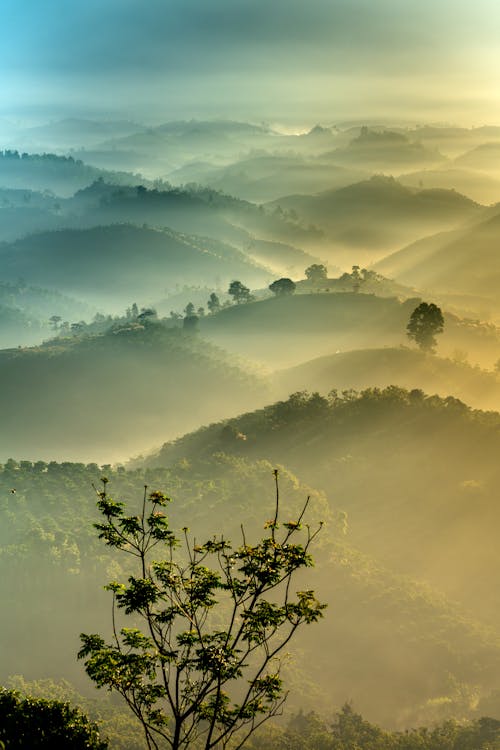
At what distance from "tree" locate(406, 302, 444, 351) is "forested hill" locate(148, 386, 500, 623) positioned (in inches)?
2133

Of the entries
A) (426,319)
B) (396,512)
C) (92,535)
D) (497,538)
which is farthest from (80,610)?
(426,319)

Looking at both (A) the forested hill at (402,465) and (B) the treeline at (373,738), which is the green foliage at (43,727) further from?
(A) the forested hill at (402,465)

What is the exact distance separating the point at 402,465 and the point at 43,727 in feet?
323

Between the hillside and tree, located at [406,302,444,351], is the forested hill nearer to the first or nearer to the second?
Answer: the hillside

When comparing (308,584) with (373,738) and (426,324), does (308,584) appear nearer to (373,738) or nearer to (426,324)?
(373,738)

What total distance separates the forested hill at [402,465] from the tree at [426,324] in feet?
178

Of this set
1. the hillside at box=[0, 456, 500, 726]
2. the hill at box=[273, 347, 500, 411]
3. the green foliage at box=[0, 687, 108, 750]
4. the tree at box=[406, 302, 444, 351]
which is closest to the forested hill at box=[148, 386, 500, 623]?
the hillside at box=[0, 456, 500, 726]

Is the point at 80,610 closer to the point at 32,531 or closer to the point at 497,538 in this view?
the point at 32,531

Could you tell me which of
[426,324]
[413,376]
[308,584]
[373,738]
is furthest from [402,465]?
[426,324]

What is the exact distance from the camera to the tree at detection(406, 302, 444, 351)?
192 metres

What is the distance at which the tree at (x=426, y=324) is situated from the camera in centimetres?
19150

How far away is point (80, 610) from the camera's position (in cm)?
10719

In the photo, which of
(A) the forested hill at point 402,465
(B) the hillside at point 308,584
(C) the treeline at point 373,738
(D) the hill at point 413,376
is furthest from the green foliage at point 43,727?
(D) the hill at point 413,376

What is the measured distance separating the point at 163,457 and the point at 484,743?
9007 centimetres
